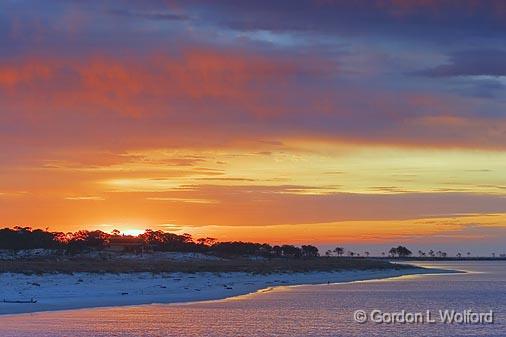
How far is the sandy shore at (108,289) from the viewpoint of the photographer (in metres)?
52.3

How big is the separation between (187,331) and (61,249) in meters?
117

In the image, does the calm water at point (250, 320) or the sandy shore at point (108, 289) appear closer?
the calm water at point (250, 320)

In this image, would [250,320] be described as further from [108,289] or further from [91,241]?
[91,241]

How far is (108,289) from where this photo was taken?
62.3 meters

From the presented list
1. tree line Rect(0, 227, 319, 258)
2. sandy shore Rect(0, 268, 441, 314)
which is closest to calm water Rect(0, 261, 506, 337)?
sandy shore Rect(0, 268, 441, 314)

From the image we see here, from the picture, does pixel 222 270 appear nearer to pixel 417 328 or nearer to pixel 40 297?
pixel 40 297

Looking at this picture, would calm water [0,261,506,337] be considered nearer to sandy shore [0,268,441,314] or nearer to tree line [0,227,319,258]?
sandy shore [0,268,441,314]

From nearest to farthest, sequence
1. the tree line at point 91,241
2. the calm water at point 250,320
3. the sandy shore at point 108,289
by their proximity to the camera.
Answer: the calm water at point 250,320 → the sandy shore at point 108,289 → the tree line at point 91,241

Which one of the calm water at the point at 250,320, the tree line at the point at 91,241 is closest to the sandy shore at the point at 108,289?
the calm water at the point at 250,320

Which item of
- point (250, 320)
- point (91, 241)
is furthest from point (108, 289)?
point (91, 241)

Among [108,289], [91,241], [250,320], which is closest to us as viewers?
[250,320]

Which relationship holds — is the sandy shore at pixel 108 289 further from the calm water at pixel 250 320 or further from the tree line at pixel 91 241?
the tree line at pixel 91 241

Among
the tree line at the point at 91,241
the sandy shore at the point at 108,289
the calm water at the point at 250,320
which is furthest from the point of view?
the tree line at the point at 91,241

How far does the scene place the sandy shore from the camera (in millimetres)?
52344
